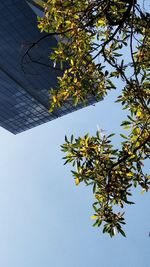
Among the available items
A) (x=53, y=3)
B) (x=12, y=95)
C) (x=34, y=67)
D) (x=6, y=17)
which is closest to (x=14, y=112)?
(x=12, y=95)

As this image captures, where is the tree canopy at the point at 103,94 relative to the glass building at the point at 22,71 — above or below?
below

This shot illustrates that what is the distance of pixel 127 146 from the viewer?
8.94 meters

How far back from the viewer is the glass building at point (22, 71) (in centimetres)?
4762

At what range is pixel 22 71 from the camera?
171ft

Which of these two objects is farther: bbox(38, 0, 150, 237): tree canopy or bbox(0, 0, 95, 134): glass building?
bbox(0, 0, 95, 134): glass building

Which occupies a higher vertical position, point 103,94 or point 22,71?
point 22,71

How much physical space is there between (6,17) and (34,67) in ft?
40.8

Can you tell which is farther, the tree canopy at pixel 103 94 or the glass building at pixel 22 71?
the glass building at pixel 22 71

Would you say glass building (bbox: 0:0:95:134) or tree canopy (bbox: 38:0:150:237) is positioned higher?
glass building (bbox: 0:0:95:134)

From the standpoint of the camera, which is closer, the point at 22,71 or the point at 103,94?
the point at 103,94

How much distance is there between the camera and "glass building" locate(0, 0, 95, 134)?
47.6 metres

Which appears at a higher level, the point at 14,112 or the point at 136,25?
the point at 14,112

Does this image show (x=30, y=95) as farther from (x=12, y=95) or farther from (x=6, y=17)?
(x=6, y=17)

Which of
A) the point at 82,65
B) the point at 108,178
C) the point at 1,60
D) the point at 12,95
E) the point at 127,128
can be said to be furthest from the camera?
the point at 12,95
